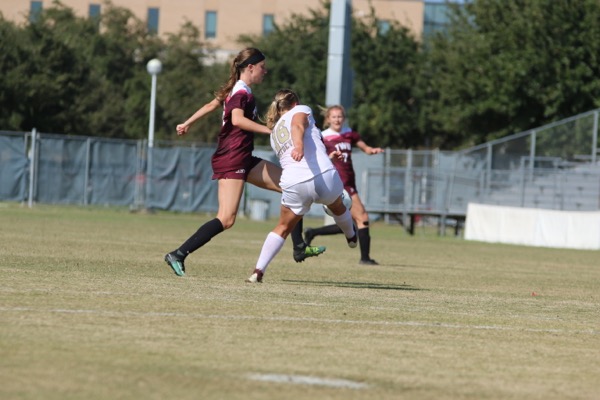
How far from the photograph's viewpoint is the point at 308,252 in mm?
12562

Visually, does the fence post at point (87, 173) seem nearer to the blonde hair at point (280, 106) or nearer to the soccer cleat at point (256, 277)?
the soccer cleat at point (256, 277)

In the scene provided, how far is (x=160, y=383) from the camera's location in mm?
5680

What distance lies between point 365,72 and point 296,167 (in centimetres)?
4953

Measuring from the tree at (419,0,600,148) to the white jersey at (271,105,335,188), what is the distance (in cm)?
3536

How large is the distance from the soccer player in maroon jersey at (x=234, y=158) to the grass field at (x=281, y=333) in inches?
16.5

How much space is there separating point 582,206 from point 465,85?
16532mm

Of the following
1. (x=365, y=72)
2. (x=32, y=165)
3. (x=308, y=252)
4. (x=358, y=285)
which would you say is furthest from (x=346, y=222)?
(x=365, y=72)

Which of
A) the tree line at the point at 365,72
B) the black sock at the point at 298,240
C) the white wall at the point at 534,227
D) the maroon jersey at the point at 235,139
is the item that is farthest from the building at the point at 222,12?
the maroon jersey at the point at 235,139

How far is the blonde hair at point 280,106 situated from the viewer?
11.0 metres

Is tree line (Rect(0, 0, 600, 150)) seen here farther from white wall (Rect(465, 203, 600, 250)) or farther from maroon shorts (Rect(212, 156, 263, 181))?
maroon shorts (Rect(212, 156, 263, 181))

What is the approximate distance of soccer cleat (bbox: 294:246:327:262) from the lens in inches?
490

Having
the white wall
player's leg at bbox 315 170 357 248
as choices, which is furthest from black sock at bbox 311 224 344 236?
the white wall

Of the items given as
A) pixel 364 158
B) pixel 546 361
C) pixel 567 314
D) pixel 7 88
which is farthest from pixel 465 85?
pixel 546 361

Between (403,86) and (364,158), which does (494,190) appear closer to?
(364,158)
